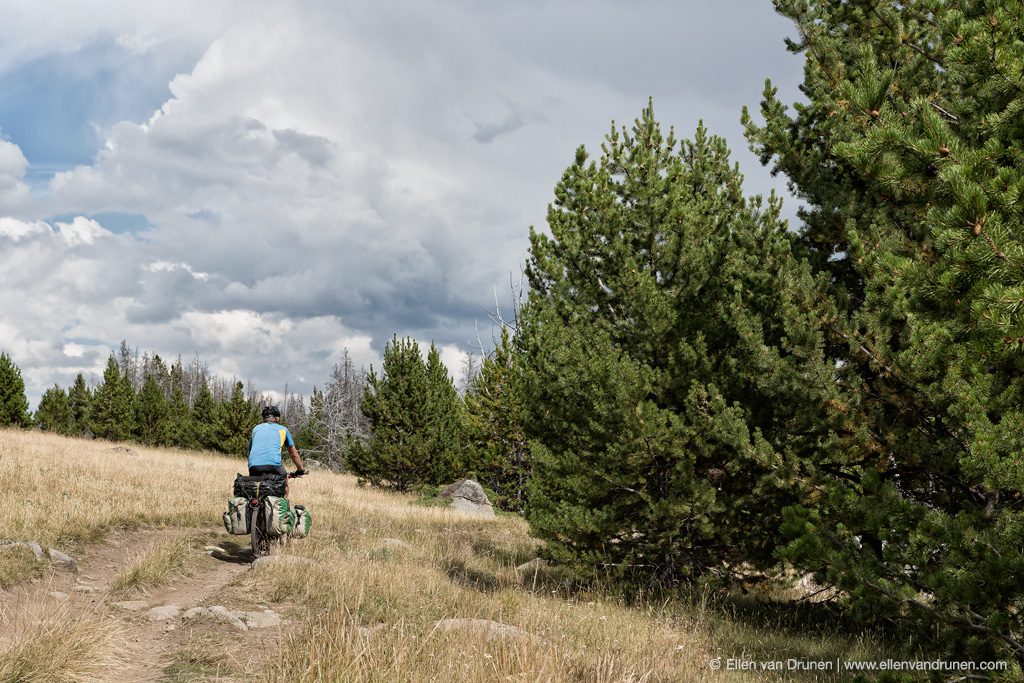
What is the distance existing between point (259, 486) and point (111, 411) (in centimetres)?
3505

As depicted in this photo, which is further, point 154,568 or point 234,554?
point 234,554

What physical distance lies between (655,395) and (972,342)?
Answer: 5568 millimetres

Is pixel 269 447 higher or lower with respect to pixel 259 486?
higher

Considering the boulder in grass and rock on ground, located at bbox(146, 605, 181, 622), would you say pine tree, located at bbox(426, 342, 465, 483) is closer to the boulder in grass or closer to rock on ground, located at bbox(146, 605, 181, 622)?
the boulder in grass

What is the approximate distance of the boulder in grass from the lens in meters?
22.6

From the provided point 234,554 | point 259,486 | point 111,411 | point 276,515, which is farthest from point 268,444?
point 111,411

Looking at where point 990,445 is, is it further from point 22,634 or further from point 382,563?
point 382,563

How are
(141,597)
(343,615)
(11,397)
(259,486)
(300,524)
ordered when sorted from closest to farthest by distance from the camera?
(343,615)
(141,597)
(259,486)
(300,524)
(11,397)

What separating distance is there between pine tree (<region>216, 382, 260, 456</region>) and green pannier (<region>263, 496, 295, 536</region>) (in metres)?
30.4

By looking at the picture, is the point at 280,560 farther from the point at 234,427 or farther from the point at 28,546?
the point at 234,427

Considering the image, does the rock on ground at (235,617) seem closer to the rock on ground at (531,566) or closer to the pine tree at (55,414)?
the rock on ground at (531,566)

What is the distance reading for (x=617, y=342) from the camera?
9680 mm

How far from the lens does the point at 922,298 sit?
411 centimetres

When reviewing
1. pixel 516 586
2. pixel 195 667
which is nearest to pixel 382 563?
pixel 516 586
